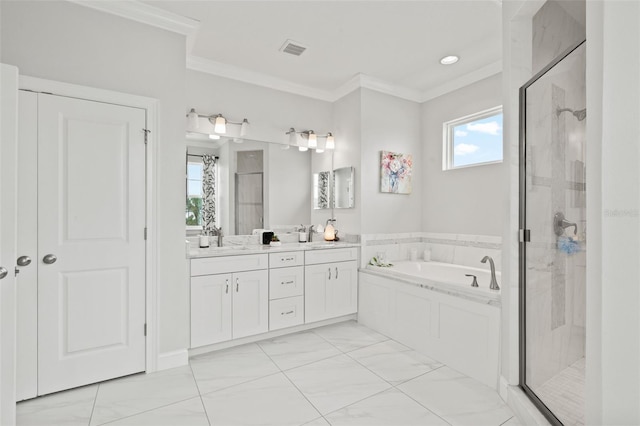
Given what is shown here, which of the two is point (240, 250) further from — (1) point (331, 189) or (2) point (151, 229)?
(1) point (331, 189)

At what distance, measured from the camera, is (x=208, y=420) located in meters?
1.75

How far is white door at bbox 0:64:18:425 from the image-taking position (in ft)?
4.92

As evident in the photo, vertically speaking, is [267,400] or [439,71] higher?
[439,71]

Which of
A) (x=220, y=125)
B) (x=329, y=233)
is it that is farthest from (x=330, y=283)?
(x=220, y=125)

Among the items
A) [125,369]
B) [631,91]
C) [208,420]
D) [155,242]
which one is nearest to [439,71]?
[631,91]

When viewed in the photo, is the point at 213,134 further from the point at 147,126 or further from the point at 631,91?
the point at 631,91

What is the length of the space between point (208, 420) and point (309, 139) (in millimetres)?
2900

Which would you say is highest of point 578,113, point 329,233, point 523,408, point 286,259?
point 578,113

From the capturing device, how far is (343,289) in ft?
10.9

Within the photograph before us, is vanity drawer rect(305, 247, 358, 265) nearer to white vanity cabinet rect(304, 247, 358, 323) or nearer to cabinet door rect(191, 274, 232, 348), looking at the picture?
white vanity cabinet rect(304, 247, 358, 323)

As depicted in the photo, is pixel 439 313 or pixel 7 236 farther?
pixel 439 313

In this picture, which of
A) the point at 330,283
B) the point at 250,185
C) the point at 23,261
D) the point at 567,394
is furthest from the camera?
the point at 250,185

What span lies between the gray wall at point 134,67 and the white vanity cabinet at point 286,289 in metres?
0.78

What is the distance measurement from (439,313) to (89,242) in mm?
2647
